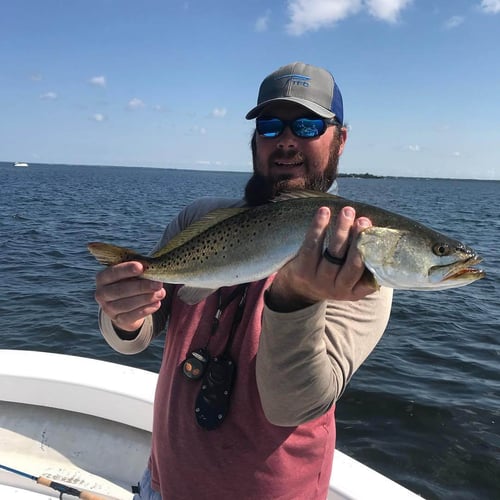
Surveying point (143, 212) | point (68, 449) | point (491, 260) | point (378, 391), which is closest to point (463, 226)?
point (491, 260)

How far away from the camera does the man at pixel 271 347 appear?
87.4 inches

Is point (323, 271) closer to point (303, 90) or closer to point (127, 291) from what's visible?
point (127, 291)

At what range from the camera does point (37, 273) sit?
15.3 metres

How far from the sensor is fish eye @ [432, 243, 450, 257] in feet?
8.01

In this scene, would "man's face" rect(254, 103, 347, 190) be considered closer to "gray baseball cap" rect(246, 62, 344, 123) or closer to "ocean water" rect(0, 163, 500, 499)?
"gray baseball cap" rect(246, 62, 344, 123)

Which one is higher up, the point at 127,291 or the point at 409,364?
the point at 127,291

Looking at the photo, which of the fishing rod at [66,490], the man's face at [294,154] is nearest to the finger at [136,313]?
the man's face at [294,154]

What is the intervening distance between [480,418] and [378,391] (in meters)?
1.68

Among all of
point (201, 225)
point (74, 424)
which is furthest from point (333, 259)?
point (74, 424)

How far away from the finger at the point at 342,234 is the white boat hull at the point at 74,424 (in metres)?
3.08

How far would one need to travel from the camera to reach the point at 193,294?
271 cm

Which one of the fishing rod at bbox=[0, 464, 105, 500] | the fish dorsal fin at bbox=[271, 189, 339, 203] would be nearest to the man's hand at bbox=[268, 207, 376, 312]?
the fish dorsal fin at bbox=[271, 189, 339, 203]

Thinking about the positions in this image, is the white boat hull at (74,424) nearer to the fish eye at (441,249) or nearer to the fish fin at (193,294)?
the fish fin at (193,294)

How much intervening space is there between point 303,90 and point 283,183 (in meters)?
0.61
